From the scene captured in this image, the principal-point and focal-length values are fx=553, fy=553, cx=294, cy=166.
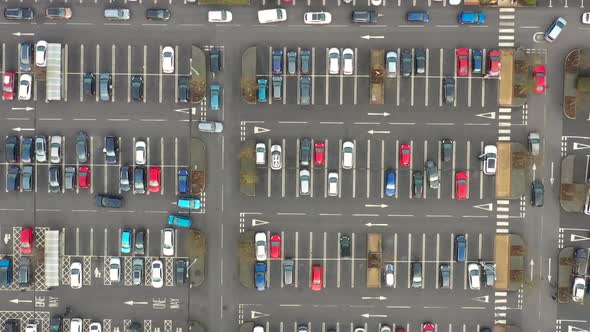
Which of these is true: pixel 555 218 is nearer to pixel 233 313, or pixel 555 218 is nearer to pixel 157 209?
pixel 233 313

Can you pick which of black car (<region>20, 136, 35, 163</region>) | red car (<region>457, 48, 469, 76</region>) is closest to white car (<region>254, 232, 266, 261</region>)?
black car (<region>20, 136, 35, 163</region>)

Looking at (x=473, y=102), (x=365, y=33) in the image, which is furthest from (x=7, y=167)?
(x=473, y=102)

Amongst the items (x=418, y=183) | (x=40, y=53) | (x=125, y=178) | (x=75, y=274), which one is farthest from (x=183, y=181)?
(x=418, y=183)

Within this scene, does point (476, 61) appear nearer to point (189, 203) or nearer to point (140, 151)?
point (189, 203)

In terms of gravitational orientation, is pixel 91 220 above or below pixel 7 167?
below

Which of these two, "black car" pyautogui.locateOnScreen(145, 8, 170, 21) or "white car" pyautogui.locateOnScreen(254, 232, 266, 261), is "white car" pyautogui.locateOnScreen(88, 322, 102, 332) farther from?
"black car" pyautogui.locateOnScreen(145, 8, 170, 21)

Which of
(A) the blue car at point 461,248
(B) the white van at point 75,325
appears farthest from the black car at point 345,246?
(B) the white van at point 75,325

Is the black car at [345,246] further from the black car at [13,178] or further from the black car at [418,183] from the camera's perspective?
the black car at [13,178]
